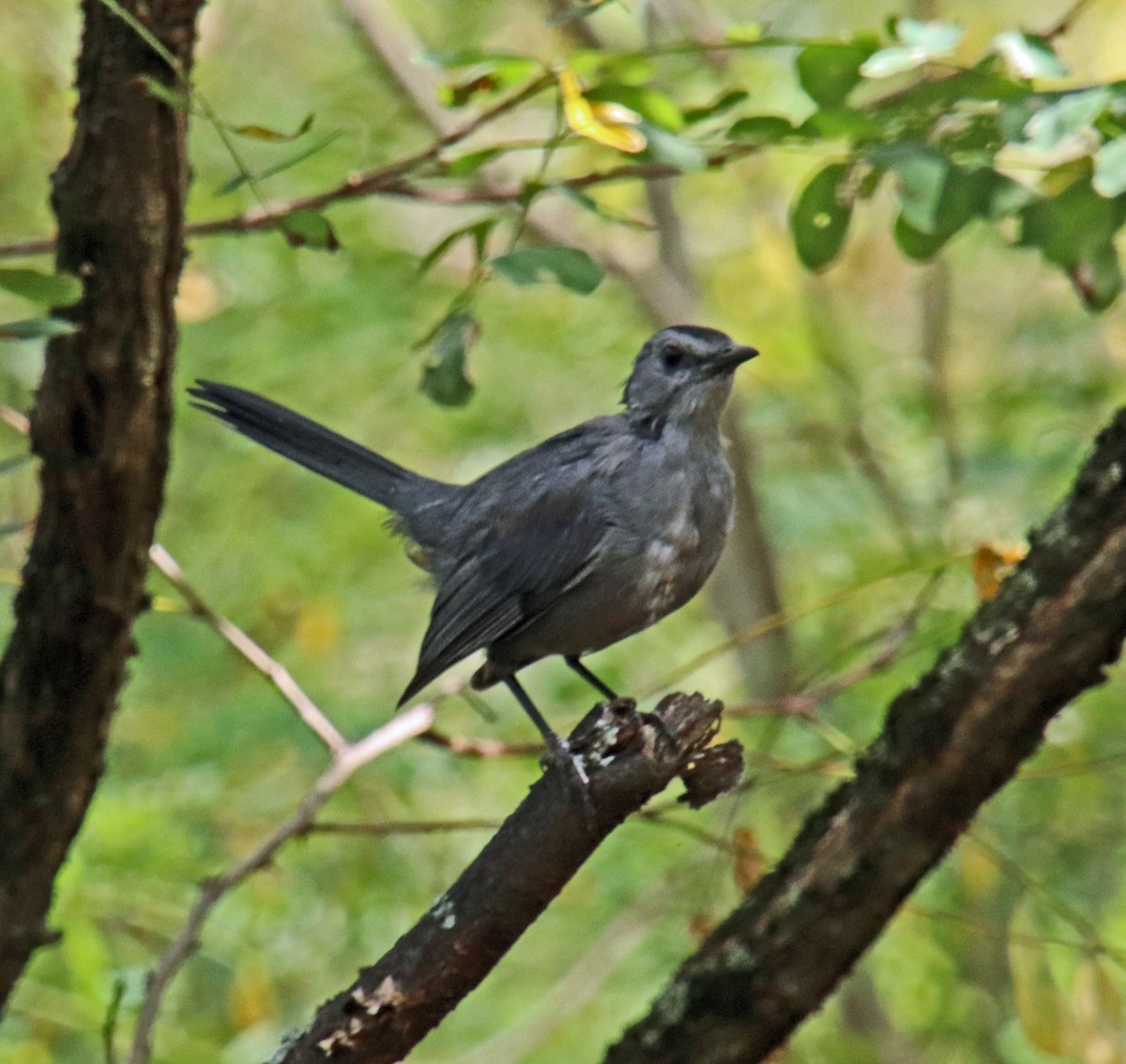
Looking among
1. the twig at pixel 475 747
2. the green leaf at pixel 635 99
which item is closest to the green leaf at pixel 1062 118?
the green leaf at pixel 635 99

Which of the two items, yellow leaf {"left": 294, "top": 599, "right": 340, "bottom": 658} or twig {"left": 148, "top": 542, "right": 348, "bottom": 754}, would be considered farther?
yellow leaf {"left": 294, "top": 599, "right": 340, "bottom": 658}

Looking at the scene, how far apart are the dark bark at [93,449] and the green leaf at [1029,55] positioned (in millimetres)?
1629

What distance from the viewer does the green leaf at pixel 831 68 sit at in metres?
3.08

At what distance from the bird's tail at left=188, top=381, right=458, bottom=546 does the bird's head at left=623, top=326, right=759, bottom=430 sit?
803 millimetres

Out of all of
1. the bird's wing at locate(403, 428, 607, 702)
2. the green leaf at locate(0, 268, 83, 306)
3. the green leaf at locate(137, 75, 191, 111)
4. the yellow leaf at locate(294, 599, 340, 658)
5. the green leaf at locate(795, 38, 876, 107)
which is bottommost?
the yellow leaf at locate(294, 599, 340, 658)

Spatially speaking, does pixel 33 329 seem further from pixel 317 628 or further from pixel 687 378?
pixel 317 628

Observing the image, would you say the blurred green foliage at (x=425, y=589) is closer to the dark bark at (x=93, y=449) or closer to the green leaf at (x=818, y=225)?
the dark bark at (x=93, y=449)

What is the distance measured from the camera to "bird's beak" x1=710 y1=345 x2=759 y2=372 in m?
4.19

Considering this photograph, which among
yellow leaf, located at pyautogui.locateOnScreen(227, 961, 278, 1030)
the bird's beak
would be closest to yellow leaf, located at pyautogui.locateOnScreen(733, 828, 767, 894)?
the bird's beak

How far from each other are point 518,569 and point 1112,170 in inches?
78.8

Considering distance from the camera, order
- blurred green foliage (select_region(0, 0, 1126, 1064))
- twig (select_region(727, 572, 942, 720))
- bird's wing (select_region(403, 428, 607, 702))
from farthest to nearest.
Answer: blurred green foliage (select_region(0, 0, 1126, 1064)), bird's wing (select_region(403, 428, 607, 702)), twig (select_region(727, 572, 942, 720))

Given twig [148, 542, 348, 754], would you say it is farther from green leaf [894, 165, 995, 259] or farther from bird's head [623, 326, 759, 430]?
green leaf [894, 165, 995, 259]

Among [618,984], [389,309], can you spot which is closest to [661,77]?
[389,309]

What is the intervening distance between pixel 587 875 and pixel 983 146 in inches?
137
